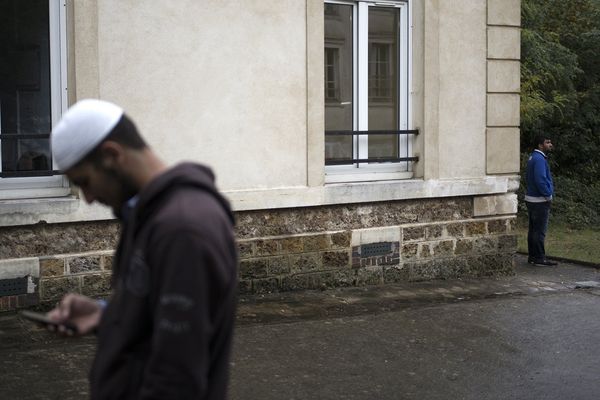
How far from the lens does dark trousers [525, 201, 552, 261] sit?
12500 millimetres

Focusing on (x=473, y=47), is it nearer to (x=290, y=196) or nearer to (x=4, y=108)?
(x=290, y=196)

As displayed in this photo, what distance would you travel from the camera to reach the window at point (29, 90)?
320 inches

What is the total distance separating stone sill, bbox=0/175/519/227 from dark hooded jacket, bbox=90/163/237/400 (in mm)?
5539

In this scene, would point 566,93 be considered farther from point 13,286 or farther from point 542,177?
point 13,286

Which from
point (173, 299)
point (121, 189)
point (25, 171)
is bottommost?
point (173, 299)

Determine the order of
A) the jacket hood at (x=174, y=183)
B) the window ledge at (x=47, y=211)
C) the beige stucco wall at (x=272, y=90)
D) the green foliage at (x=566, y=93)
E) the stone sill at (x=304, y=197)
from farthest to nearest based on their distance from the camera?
the green foliage at (x=566, y=93)
the beige stucco wall at (x=272, y=90)
the stone sill at (x=304, y=197)
the window ledge at (x=47, y=211)
the jacket hood at (x=174, y=183)

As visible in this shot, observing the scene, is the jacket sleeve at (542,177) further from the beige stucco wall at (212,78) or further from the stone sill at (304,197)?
the beige stucco wall at (212,78)

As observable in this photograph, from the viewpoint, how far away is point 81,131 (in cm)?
256

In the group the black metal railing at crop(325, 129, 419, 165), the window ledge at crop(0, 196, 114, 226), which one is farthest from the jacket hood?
the black metal railing at crop(325, 129, 419, 165)

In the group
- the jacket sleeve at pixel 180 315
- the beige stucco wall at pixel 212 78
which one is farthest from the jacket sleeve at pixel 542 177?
the jacket sleeve at pixel 180 315

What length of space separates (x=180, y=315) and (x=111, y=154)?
58cm

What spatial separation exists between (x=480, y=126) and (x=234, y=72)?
339 cm

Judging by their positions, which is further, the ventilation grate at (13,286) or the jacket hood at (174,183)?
the ventilation grate at (13,286)

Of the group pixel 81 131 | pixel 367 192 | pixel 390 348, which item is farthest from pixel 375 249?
pixel 81 131
